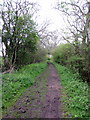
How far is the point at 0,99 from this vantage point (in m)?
6.27

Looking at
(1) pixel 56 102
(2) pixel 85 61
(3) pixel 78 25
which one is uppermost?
(3) pixel 78 25

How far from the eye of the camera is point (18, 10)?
1449 centimetres

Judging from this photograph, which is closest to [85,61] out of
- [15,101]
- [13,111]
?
[15,101]

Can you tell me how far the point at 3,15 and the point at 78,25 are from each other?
8575 millimetres

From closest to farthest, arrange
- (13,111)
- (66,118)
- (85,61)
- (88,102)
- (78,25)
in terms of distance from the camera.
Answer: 1. (66,118)
2. (13,111)
3. (88,102)
4. (85,61)
5. (78,25)

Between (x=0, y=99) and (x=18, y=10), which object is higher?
(x=18, y=10)

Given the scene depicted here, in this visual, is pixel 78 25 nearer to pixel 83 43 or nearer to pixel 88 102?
pixel 83 43

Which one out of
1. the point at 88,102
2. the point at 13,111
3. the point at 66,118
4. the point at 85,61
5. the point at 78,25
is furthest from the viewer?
the point at 78,25

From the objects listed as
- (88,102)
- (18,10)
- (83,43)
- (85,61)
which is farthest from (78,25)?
(88,102)

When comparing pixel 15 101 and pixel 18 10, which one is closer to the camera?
pixel 15 101

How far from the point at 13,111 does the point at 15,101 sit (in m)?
1.14

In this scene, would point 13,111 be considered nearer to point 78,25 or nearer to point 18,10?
point 78,25

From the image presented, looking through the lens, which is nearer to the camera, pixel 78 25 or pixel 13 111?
pixel 13 111

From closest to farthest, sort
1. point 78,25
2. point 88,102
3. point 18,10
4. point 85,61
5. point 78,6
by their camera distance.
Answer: point 88,102
point 85,61
point 78,6
point 78,25
point 18,10
